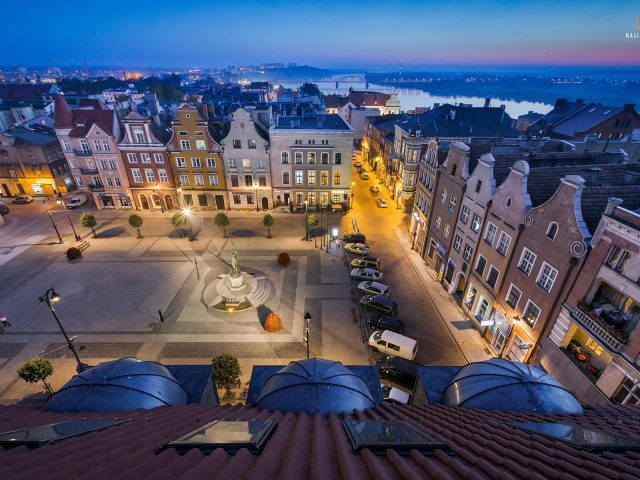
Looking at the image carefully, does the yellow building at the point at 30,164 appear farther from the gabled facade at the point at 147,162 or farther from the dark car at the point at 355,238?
the dark car at the point at 355,238

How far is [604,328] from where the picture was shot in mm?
17531

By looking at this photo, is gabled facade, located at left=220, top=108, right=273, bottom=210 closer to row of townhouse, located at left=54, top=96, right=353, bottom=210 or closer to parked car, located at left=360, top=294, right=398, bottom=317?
row of townhouse, located at left=54, top=96, right=353, bottom=210

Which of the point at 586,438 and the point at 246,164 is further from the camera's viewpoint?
the point at 246,164

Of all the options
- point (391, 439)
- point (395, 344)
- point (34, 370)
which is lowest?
point (395, 344)

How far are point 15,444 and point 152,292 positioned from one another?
97.3 ft

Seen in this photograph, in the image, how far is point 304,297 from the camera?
3262 cm

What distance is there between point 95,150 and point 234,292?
3591 centimetres

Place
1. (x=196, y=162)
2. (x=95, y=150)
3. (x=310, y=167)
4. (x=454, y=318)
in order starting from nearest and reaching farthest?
(x=454, y=318) → (x=95, y=150) → (x=196, y=162) → (x=310, y=167)

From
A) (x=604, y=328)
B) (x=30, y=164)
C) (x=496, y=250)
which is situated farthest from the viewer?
(x=30, y=164)

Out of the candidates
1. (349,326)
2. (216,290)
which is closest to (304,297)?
(349,326)

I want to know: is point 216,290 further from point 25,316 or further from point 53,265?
point 53,265

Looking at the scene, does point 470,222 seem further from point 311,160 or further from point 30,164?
point 30,164

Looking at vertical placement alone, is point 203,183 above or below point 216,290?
above

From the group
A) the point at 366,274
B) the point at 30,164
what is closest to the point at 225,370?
the point at 366,274
